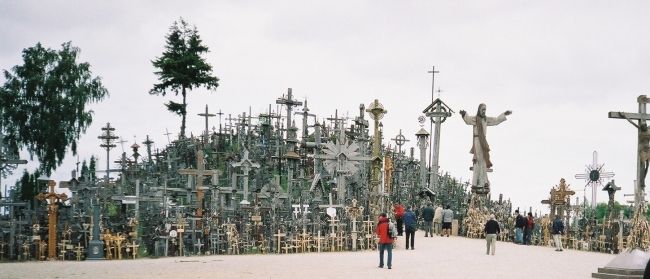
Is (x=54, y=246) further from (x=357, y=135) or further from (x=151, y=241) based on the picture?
(x=357, y=135)

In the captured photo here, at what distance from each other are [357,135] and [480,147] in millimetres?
12198

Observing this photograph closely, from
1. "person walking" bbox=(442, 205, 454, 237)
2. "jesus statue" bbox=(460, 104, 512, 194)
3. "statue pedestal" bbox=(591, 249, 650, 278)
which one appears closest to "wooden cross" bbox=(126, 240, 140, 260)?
"person walking" bbox=(442, 205, 454, 237)

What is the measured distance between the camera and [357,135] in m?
47.8

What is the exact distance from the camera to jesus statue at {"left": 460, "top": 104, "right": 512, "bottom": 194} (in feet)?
120

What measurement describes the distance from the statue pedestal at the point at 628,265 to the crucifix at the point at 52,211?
16330 millimetres

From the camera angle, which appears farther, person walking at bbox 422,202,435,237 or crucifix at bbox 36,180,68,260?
person walking at bbox 422,202,435,237

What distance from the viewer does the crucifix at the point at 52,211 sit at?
2644 centimetres

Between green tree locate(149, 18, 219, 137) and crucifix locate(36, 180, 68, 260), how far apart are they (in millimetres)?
24813

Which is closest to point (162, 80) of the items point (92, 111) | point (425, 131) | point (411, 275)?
point (92, 111)

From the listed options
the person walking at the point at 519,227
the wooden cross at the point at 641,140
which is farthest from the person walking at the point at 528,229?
the wooden cross at the point at 641,140

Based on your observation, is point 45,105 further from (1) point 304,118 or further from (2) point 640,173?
(2) point 640,173

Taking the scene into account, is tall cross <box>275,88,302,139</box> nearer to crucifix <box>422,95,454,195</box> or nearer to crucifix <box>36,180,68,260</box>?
crucifix <box>422,95,454,195</box>

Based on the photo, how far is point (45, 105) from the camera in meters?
45.6

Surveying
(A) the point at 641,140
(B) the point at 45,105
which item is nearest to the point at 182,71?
(B) the point at 45,105
